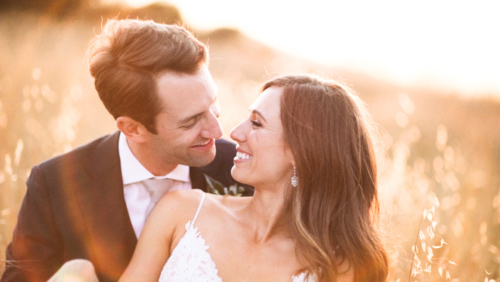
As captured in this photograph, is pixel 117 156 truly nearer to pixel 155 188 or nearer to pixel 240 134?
pixel 155 188

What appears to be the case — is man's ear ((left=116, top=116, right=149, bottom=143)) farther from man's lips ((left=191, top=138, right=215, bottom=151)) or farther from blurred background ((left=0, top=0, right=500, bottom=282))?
blurred background ((left=0, top=0, right=500, bottom=282))

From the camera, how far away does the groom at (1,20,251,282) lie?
3049mm

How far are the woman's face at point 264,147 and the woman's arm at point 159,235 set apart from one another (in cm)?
43

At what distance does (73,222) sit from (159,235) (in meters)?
0.71

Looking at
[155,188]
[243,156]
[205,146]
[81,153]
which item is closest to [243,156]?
[243,156]

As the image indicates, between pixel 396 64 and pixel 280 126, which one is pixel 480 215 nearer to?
pixel 280 126

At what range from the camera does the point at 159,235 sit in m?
2.81

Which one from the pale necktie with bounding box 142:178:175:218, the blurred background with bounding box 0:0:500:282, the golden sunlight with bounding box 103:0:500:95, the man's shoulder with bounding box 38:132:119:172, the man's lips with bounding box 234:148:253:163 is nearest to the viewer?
the man's lips with bounding box 234:148:253:163

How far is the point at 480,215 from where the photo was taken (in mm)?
3629

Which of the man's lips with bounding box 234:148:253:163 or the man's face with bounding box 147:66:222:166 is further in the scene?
the man's face with bounding box 147:66:222:166

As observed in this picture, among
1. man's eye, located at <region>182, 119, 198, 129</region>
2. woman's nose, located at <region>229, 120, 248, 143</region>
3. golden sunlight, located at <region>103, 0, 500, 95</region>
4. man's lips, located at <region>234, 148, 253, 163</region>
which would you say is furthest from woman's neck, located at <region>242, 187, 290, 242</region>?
golden sunlight, located at <region>103, 0, 500, 95</region>

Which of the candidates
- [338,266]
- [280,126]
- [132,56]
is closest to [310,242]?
[338,266]

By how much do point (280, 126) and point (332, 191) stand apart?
527 mm

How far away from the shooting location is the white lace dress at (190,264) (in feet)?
8.90
